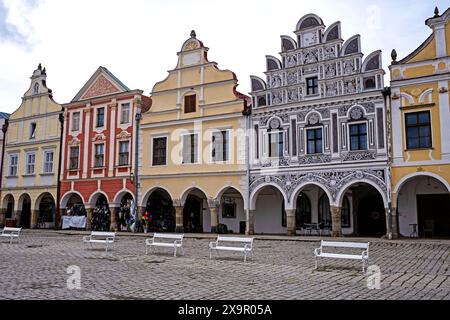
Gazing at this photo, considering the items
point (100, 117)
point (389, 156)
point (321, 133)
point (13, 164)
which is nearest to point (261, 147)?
point (321, 133)

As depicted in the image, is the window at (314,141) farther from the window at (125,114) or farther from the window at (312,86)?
the window at (125,114)

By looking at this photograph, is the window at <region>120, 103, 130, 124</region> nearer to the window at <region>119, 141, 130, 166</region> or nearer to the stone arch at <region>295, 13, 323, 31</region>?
the window at <region>119, 141, 130, 166</region>

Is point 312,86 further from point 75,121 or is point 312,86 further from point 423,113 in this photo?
point 75,121

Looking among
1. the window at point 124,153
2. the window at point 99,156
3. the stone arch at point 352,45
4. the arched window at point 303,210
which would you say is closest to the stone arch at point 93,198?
the window at point 99,156

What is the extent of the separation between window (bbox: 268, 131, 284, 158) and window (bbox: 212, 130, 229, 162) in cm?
269

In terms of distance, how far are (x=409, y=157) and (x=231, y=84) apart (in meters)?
10.7

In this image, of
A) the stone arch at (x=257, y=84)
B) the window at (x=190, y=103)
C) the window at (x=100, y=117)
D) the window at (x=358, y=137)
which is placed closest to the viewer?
the window at (x=358, y=137)

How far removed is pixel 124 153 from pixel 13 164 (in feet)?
38.0

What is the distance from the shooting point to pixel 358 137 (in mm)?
22062

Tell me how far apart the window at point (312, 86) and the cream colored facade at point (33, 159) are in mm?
18973

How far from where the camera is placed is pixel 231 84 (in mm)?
26047

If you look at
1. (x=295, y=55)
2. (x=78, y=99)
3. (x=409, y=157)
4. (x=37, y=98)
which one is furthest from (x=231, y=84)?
(x=37, y=98)

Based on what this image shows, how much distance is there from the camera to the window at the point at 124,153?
29378mm

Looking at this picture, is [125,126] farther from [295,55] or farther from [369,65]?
[369,65]
